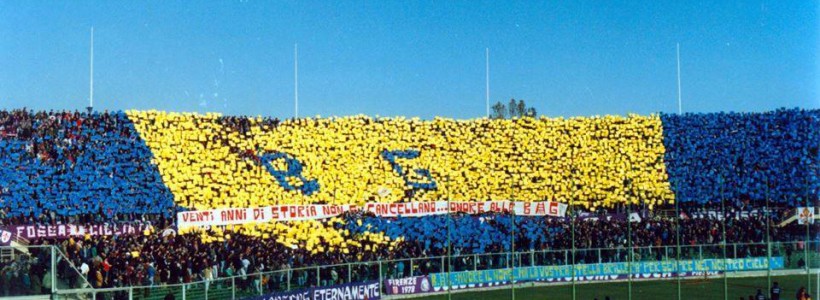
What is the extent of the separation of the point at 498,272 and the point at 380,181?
1287 centimetres

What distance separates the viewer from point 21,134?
45.6 m

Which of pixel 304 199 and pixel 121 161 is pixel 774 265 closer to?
pixel 304 199

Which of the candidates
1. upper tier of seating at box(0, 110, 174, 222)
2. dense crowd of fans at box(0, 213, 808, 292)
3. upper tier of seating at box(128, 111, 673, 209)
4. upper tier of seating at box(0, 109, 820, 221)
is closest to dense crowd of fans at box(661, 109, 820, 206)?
upper tier of seating at box(0, 109, 820, 221)

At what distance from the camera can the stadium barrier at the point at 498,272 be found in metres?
31.2

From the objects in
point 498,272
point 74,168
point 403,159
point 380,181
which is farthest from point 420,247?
point 74,168

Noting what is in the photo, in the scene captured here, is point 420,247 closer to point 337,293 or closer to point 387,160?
point 387,160

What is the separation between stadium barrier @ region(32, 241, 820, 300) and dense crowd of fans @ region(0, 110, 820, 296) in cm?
20

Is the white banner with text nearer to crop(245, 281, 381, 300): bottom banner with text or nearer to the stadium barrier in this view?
the stadium barrier

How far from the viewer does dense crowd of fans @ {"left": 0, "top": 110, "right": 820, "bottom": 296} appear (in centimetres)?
4210

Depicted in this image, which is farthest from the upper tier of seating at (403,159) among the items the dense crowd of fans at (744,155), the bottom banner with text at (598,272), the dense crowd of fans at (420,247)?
the bottom banner with text at (598,272)

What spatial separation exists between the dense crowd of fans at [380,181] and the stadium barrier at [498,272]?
20 centimetres

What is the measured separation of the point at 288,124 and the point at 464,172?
409 inches

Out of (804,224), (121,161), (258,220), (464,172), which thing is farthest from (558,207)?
(121,161)

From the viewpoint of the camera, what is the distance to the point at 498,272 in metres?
44.4
